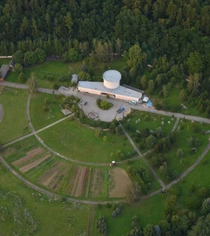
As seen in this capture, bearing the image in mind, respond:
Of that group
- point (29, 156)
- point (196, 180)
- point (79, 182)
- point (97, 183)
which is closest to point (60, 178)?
point (79, 182)

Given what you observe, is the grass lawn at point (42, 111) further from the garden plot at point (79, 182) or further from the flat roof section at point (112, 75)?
the garden plot at point (79, 182)

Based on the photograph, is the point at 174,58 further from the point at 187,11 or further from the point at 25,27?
the point at 25,27

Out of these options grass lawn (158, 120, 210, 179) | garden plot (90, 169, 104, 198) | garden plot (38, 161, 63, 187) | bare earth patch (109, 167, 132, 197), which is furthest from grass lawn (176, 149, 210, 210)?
garden plot (38, 161, 63, 187)

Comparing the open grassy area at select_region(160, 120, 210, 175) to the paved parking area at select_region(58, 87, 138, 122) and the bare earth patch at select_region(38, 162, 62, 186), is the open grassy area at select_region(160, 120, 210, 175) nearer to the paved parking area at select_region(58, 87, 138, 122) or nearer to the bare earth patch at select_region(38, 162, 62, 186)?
the paved parking area at select_region(58, 87, 138, 122)

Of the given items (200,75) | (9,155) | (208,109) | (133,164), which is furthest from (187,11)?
(9,155)

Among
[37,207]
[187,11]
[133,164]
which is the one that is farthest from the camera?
[187,11]

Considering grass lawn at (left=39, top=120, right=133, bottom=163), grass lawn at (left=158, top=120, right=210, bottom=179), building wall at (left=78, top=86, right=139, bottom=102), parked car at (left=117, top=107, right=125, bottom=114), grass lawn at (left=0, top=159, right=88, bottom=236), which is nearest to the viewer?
grass lawn at (left=0, top=159, right=88, bottom=236)
